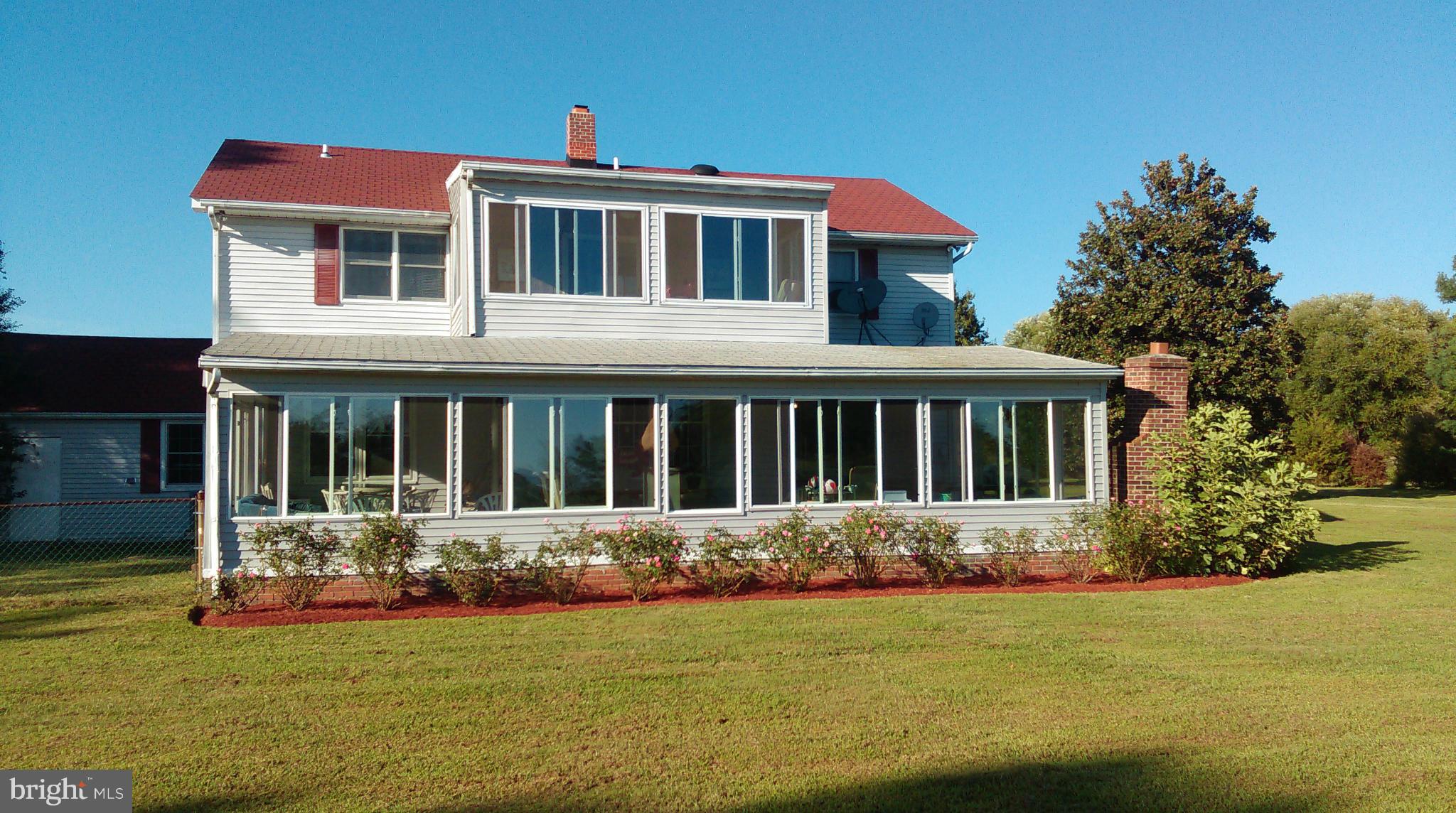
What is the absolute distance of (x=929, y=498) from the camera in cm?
1375

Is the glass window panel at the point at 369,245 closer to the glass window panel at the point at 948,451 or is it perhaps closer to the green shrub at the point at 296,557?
the green shrub at the point at 296,557

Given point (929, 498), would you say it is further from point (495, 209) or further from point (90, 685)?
point (90, 685)

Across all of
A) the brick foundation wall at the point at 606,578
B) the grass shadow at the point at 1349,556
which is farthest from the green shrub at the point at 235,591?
the grass shadow at the point at 1349,556

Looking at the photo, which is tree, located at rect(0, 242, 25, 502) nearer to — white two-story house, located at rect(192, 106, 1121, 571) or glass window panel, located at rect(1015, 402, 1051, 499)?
Result: white two-story house, located at rect(192, 106, 1121, 571)

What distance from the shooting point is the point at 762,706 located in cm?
726

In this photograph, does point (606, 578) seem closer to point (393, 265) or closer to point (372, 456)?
point (372, 456)

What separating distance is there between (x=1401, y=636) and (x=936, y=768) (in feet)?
22.1

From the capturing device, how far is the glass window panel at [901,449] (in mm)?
13750

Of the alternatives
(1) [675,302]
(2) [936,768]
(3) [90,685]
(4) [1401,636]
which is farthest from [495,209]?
(4) [1401,636]

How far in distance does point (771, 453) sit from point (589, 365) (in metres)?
2.83

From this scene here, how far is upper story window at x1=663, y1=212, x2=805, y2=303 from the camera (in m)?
15.6

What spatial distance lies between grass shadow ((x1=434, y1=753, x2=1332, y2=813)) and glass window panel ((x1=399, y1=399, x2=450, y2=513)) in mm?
7325

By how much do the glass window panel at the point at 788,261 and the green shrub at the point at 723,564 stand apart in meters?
5.00

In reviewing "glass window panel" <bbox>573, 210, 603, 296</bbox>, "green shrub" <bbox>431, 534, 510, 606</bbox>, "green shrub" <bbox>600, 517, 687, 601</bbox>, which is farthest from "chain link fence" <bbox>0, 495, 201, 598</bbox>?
"green shrub" <bbox>600, 517, 687, 601</bbox>
